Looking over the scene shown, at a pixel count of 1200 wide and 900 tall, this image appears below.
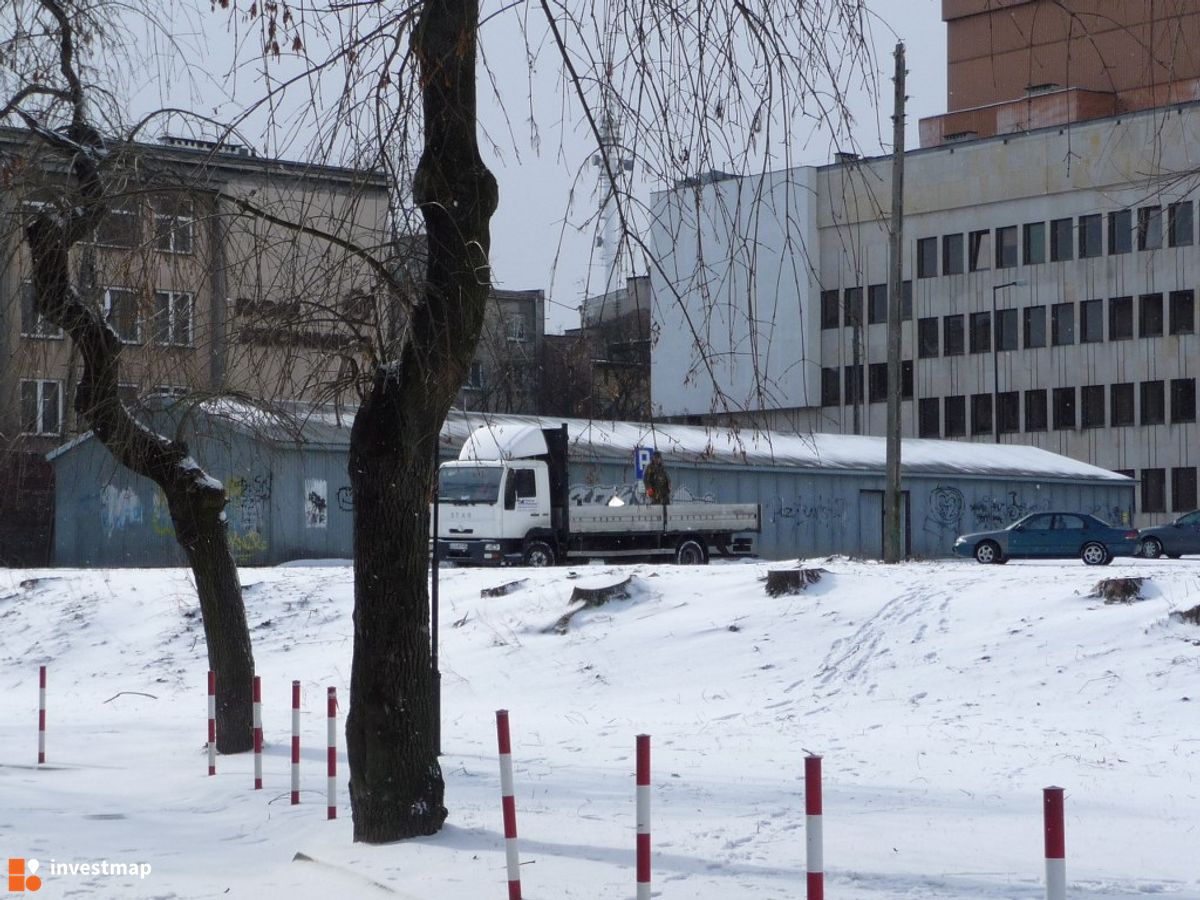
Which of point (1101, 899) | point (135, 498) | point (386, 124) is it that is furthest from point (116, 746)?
point (135, 498)

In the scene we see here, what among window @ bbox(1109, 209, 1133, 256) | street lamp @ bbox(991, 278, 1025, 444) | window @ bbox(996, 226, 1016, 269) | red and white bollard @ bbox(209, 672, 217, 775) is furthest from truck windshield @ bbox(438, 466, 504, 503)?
window @ bbox(996, 226, 1016, 269)

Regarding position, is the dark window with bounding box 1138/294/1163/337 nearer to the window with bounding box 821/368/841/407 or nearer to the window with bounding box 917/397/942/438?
the window with bounding box 917/397/942/438

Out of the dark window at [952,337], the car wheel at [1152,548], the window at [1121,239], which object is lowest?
the car wheel at [1152,548]

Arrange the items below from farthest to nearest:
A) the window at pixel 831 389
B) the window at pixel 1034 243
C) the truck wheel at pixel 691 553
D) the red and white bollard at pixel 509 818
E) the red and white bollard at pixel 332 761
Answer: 1. the window at pixel 831 389
2. the window at pixel 1034 243
3. the truck wheel at pixel 691 553
4. the red and white bollard at pixel 332 761
5. the red and white bollard at pixel 509 818

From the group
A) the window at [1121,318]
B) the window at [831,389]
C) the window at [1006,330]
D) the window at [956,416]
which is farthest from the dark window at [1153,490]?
the window at [831,389]

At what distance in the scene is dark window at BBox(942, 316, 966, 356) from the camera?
236 ft

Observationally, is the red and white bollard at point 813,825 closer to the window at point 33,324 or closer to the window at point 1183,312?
the window at point 33,324

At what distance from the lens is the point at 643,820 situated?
6.82 meters

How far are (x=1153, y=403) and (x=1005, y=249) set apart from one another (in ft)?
30.7

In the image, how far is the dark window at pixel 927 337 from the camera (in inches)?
2867

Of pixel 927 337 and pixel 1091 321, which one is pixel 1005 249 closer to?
pixel 1091 321

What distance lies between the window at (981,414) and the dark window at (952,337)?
7.51 feet

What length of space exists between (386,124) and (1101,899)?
5352mm

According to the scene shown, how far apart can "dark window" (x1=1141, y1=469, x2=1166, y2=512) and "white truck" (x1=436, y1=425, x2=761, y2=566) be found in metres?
38.1
